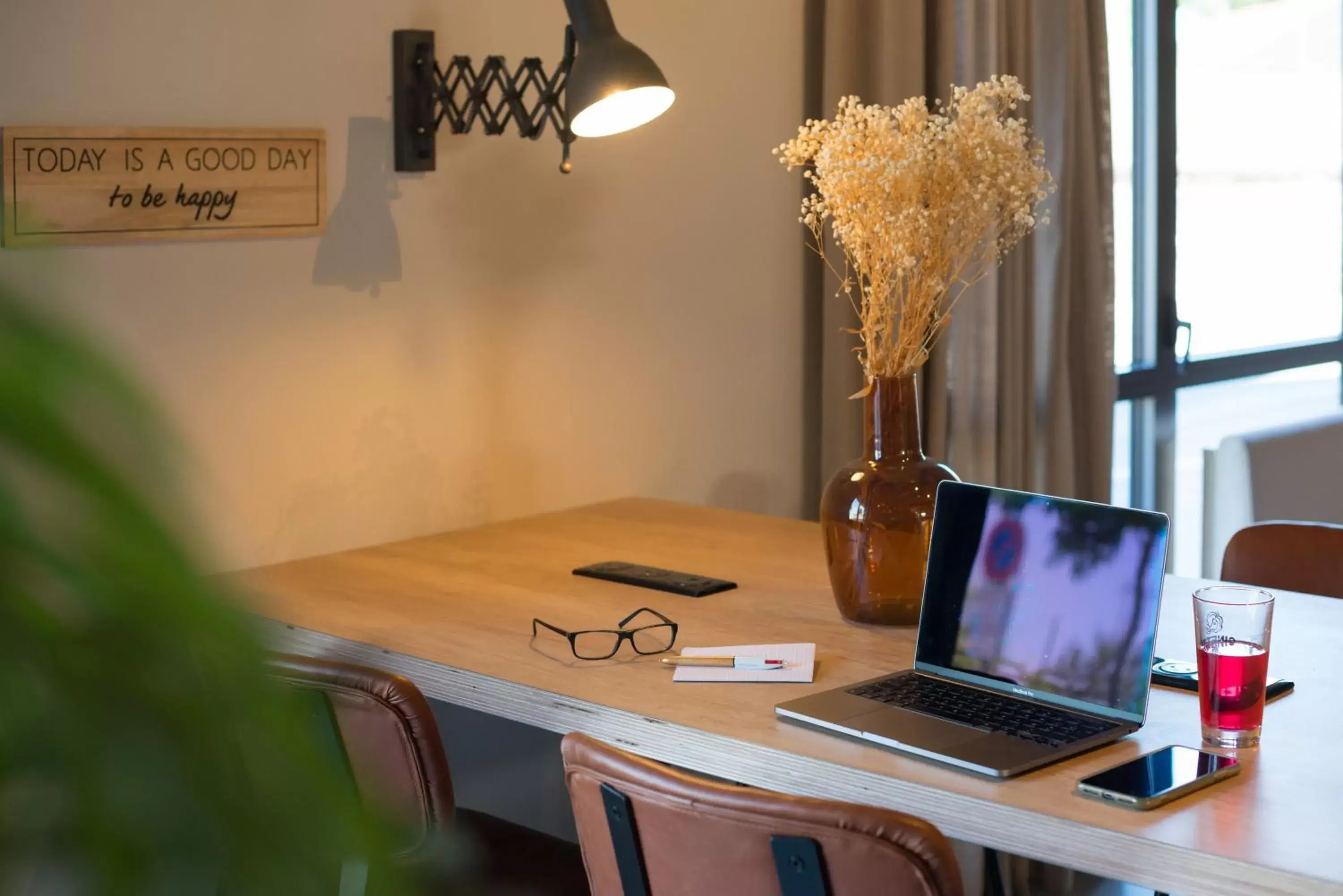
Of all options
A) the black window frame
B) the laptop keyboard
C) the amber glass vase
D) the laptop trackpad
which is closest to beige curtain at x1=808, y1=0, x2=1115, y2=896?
the black window frame

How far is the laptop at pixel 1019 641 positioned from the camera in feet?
4.30

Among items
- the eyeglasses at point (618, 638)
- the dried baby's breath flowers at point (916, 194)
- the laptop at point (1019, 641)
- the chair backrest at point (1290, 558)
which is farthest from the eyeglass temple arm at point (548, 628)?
the chair backrest at point (1290, 558)

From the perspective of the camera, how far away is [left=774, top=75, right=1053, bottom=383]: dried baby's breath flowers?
1.70 meters

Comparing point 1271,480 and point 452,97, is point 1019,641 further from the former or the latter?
point 1271,480

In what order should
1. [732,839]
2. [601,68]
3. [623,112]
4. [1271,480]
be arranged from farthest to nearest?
1. [1271,480]
2. [623,112]
3. [601,68]
4. [732,839]

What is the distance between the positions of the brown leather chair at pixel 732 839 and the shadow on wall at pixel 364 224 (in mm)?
1083

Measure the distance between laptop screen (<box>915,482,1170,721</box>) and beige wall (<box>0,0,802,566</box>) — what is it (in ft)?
2.65

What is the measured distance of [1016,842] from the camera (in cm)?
114

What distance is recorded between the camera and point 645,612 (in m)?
1.73

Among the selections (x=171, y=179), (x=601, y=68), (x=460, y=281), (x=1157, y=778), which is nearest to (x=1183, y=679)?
(x=1157, y=778)

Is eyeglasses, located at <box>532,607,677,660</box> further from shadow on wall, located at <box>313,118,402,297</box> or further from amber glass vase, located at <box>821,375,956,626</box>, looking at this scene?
shadow on wall, located at <box>313,118,402,297</box>

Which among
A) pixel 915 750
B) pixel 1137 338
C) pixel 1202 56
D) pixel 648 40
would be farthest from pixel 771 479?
pixel 1202 56

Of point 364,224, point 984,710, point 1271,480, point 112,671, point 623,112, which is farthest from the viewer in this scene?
point 1271,480

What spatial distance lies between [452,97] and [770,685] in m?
1.11
